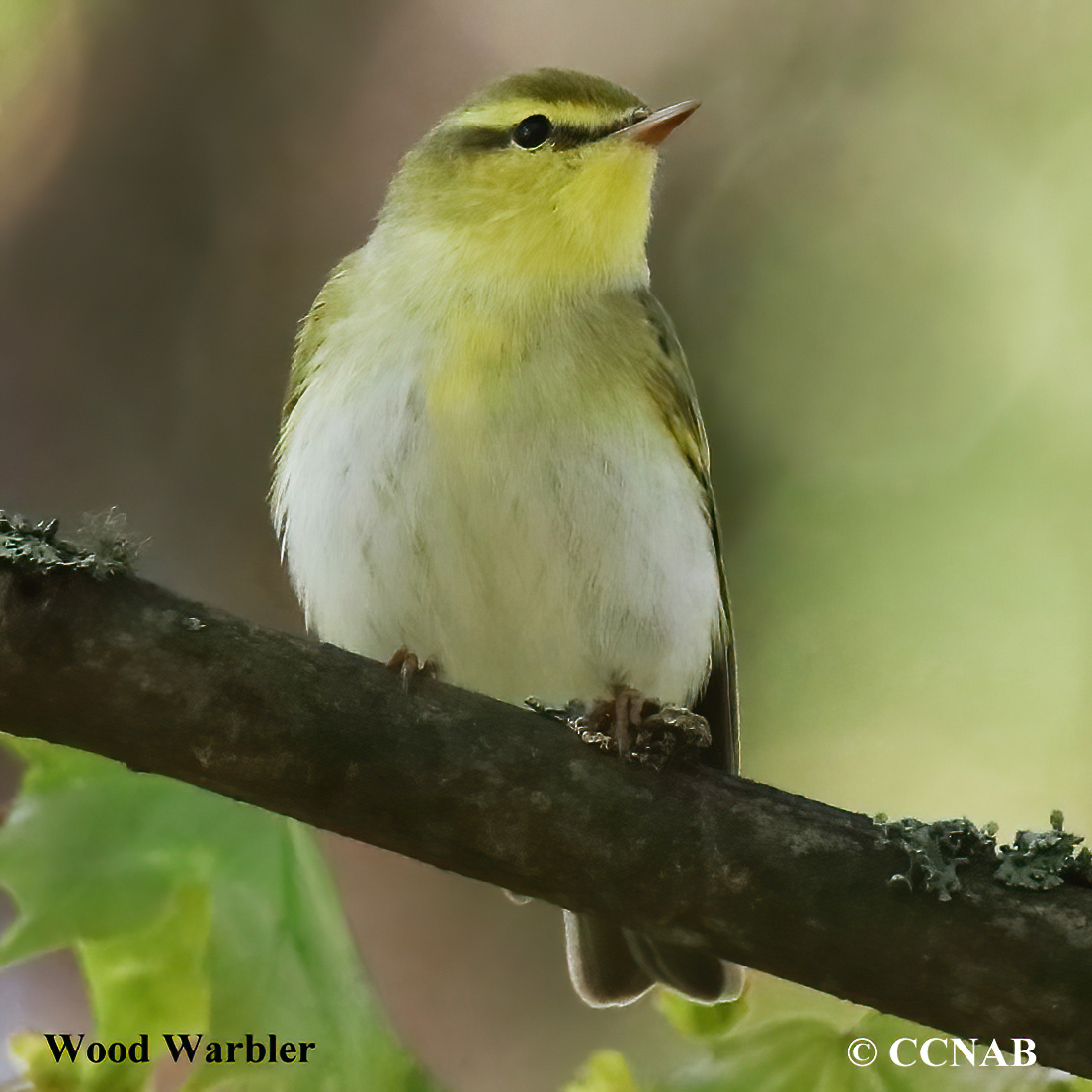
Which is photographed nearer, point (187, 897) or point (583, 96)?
point (187, 897)

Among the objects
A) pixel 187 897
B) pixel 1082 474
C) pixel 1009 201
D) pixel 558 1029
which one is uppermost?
pixel 1009 201

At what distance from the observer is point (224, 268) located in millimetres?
3520

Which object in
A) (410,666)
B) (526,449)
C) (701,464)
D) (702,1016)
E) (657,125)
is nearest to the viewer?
(702,1016)

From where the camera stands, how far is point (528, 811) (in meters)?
1.76

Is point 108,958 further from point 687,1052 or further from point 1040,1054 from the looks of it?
point 1040,1054

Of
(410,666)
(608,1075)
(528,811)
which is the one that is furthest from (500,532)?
(608,1075)

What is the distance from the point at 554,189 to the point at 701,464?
0.65 metres

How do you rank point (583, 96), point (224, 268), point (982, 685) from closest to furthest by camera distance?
point (583, 96) < point (982, 685) < point (224, 268)

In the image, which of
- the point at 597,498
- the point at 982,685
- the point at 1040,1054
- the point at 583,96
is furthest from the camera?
the point at 982,685

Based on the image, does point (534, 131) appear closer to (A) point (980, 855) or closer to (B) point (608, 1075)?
(A) point (980, 855)

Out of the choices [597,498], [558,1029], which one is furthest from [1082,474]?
[558,1029]

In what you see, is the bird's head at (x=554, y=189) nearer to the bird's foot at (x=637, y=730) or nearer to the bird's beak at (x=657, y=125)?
the bird's beak at (x=657, y=125)

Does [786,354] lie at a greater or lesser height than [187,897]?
greater

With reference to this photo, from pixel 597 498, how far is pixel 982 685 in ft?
3.94
